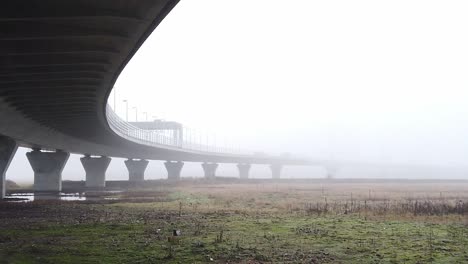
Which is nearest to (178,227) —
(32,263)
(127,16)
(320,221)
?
(320,221)

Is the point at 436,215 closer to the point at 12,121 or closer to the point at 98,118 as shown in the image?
the point at 98,118

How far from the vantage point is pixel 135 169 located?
110m

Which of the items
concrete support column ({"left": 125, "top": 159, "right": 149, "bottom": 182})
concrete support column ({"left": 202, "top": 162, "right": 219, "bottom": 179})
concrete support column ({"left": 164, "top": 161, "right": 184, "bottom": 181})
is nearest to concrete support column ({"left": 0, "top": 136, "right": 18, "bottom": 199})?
concrete support column ({"left": 125, "top": 159, "right": 149, "bottom": 182})

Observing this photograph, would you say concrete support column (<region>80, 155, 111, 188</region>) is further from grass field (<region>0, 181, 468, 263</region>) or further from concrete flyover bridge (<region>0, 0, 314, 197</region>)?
grass field (<region>0, 181, 468, 263</region>)

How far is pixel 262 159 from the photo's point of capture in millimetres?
181875

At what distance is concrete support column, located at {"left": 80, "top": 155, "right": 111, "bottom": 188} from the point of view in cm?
8500

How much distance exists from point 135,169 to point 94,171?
24764 mm

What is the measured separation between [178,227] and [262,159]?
6289 inches

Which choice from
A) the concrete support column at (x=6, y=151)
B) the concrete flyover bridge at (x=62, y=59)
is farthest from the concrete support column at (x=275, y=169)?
the concrete support column at (x=6, y=151)

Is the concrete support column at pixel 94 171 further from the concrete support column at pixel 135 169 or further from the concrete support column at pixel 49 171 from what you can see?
the concrete support column at pixel 135 169

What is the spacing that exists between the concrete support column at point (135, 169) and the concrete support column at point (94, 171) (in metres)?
23.0

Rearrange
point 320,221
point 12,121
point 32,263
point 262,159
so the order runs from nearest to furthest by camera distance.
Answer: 1. point 32,263
2. point 320,221
3. point 12,121
4. point 262,159

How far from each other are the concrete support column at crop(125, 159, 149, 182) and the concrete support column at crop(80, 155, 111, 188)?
75.4 ft

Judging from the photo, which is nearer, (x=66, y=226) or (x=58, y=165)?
(x=66, y=226)
